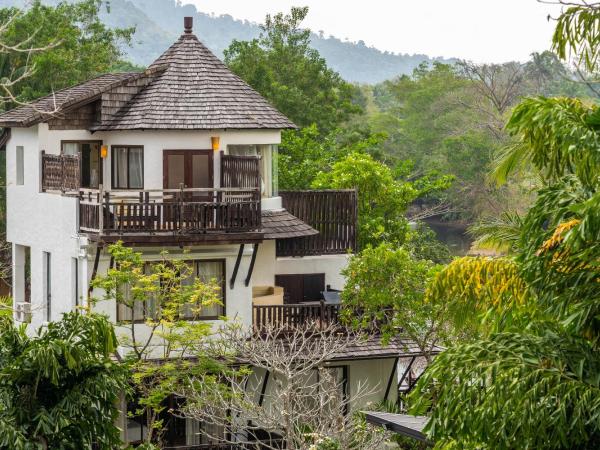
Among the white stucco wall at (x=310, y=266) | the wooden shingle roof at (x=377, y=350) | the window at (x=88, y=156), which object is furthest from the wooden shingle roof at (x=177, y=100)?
the wooden shingle roof at (x=377, y=350)

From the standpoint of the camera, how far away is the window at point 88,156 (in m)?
33.7

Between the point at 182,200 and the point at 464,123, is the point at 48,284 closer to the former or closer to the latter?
the point at 182,200

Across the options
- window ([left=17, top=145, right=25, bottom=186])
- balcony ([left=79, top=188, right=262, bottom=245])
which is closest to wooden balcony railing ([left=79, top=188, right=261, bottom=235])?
balcony ([left=79, top=188, right=262, bottom=245])

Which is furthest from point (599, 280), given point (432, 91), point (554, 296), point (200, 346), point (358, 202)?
point (432, 91)

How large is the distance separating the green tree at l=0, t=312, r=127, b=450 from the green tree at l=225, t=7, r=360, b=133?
34742 millimetres

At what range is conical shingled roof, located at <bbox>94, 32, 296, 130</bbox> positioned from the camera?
3256 cm

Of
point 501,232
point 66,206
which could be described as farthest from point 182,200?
point 501,232

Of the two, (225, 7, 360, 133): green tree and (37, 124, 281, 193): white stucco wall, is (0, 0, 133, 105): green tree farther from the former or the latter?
(37, 124, 281, 193): white stucco wall

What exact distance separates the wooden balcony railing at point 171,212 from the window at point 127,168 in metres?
1.08

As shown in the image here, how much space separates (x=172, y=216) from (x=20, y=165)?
6057 millimetres

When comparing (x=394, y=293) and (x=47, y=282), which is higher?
(x=394, y=293)

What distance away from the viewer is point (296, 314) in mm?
32281

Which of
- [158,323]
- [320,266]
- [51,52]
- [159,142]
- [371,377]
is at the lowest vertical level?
[371,377]

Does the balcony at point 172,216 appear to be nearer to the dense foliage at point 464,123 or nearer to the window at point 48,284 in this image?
the window at point 48,284
